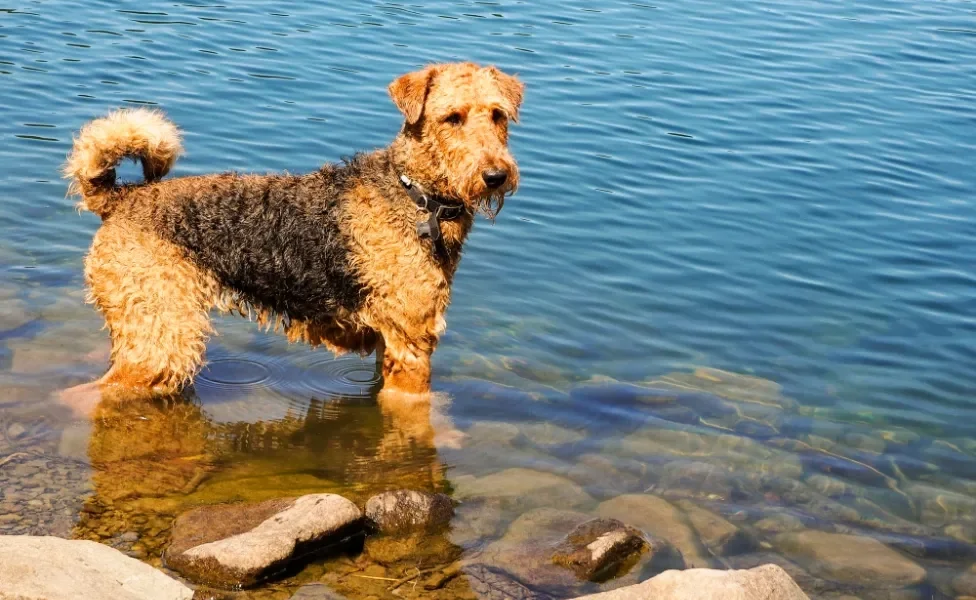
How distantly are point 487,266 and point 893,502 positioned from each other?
153 inches

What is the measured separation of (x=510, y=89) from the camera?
6.21m

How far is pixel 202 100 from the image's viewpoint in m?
12.0

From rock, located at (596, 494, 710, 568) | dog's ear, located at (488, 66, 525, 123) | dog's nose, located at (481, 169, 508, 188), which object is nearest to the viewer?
rock, located at (596, 494, 710, 568)

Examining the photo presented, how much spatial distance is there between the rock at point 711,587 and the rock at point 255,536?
120cm

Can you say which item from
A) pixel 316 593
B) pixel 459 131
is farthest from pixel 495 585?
pixel 459 131

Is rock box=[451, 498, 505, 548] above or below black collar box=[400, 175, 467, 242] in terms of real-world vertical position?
below

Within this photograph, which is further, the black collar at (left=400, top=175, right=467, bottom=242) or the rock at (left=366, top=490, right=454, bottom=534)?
the black collar at (left=400, top=175, right=467, bottom=242)

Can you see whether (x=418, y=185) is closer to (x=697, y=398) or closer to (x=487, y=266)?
(x=697, y=398)

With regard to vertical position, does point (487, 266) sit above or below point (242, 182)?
below

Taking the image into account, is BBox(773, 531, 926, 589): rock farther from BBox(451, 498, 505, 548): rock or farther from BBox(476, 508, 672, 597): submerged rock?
BBox(451, 498, 505, 548): rock

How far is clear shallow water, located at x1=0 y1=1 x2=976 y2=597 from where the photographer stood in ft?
20.7

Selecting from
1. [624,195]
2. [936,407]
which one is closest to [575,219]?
[624,195]

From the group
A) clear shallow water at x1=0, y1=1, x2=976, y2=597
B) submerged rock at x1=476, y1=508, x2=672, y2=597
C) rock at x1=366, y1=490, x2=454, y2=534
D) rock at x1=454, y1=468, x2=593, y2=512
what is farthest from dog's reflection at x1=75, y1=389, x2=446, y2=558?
submerged rock at x1=476, y1=508, x2=672, y2=597

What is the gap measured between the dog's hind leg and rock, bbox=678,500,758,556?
2.79 meters
